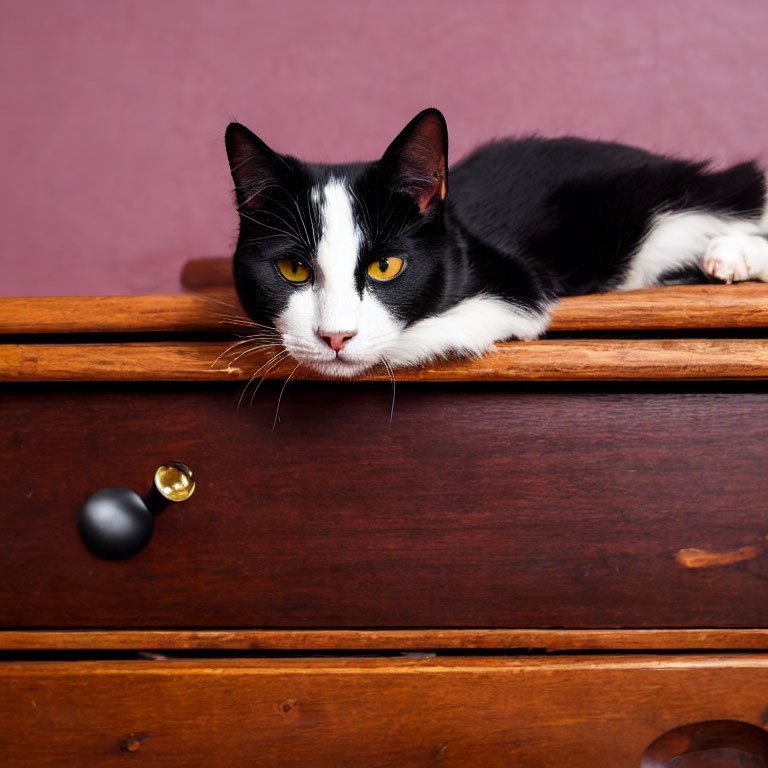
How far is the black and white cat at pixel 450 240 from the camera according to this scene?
468mm

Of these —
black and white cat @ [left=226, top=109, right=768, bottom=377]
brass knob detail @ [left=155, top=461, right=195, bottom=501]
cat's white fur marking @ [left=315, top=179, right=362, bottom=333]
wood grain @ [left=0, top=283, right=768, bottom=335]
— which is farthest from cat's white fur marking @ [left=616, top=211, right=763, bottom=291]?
brass knob detail @ [left=155, top=461, right=195, bottom=501]

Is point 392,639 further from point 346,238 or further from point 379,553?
point 346,238

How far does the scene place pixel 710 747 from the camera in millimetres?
475

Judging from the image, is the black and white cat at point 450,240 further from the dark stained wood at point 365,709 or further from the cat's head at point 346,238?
the dark stained wood at point 365,709

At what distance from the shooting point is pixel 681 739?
1.54ft

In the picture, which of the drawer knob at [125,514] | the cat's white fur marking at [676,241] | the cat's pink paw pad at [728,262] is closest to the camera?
the drawer knob at [125,514]

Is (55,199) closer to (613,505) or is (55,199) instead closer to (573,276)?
(573,276)

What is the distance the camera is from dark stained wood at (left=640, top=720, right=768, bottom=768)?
467 millimetres

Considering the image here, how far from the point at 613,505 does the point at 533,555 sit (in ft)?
0.22

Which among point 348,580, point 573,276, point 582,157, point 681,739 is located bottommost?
point 681,739

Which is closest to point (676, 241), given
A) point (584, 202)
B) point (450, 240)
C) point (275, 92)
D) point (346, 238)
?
point (584, 202)

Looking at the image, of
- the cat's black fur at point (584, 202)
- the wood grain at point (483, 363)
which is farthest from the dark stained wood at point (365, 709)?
the cat's black fur at point (584, 202)

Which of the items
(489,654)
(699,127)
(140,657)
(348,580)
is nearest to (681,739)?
(489,654)

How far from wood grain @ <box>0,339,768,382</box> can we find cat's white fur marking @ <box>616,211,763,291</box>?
24 cm
